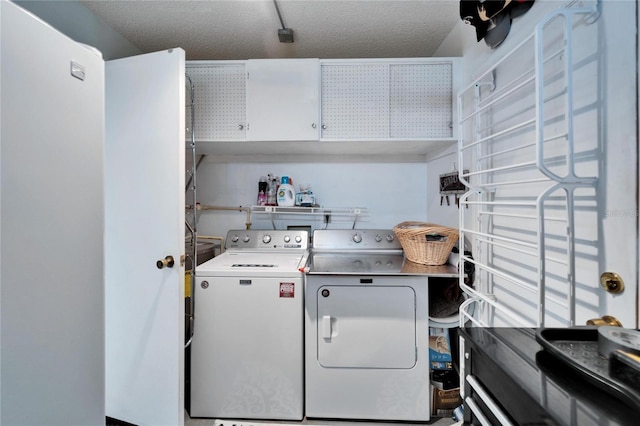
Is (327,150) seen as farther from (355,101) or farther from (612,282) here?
(612,282)

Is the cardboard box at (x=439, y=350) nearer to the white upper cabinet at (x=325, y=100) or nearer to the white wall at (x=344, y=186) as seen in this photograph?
the white wall at (x=344, y=186)

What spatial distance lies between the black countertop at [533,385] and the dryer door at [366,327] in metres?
0.94

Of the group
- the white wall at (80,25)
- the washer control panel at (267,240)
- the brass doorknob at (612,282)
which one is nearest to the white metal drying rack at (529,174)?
the brass doorknob at (612,282)

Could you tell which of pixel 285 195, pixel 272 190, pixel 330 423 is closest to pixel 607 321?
pixel 330 423

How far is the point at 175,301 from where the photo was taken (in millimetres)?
1530

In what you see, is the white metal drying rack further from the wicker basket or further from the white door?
the white door

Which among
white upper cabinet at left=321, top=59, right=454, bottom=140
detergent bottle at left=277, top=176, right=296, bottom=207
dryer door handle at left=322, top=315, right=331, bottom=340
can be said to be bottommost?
dryer door handle at left=322, top=315, right=331, bottom=340

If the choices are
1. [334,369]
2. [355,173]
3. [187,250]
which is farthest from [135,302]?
[355,173]

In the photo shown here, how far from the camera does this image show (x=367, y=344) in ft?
5.49

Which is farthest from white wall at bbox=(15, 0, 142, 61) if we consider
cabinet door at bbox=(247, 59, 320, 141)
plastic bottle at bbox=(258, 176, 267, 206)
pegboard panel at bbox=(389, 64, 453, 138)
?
pegboard panel at bbox=(389, 64, 453, 138)

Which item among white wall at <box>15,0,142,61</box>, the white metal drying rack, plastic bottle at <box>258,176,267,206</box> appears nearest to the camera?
the white metal drying rack

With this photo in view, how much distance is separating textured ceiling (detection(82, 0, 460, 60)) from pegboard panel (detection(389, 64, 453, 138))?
29 cm

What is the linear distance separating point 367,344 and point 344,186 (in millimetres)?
1342

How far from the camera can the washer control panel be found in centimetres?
225
